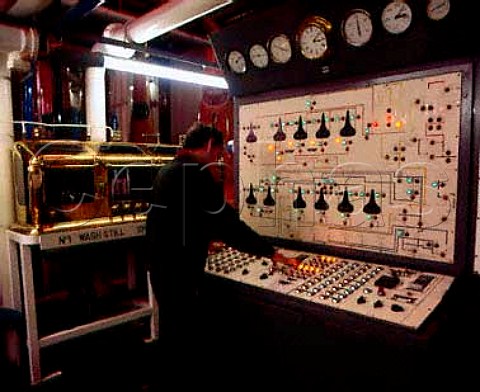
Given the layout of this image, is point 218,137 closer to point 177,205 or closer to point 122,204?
point 177,205

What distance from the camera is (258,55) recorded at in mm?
2316

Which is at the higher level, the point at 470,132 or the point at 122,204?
the point at 470,132

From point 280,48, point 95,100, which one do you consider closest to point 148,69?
point 95,100

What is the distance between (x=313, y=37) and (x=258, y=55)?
1.30ft

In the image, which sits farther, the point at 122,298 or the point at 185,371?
the point at 122,298

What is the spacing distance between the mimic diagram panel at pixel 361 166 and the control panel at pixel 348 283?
7.2 inches

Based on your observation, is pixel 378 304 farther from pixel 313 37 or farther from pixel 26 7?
pixel 26 7

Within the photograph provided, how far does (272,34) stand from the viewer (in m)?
2.19

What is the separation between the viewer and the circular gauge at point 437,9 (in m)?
1.59

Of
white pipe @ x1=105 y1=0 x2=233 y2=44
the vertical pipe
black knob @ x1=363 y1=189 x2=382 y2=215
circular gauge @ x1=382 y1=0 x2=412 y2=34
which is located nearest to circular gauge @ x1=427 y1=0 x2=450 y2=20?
circular gauge @ x1=382 y1=0 x2=412 y2=34

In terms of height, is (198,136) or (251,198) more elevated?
(198,136)

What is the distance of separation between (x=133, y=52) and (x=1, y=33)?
3.32ft

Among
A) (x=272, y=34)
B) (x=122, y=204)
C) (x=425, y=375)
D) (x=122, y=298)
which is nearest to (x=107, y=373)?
(x=122, y=298)

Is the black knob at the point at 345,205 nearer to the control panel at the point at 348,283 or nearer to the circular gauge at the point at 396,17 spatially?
the control panel at the point at 348,283
